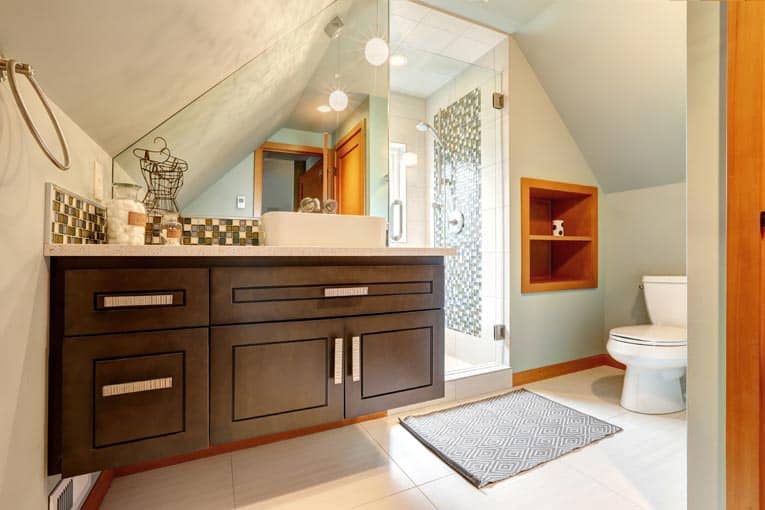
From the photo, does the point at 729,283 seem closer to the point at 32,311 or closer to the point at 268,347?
the point at 268,347

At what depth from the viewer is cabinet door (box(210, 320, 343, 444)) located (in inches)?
46.0

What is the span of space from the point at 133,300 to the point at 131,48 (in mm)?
718

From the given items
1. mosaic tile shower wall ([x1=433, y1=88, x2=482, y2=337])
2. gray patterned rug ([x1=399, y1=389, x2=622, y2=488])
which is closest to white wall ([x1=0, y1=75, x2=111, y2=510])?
gray patterned rug ([x1=399, y1=389, x2=622, y2=488])

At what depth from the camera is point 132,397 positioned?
1.06 metres

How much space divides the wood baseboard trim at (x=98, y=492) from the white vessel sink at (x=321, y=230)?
112cm

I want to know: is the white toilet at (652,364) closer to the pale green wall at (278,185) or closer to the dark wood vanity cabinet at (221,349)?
the dark wood vanity cabinet at (221,349)

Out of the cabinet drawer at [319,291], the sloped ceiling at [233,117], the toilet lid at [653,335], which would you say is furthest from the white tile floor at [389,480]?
the sloped ceiling at [233,117]

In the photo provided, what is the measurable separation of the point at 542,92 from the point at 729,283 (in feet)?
6.87

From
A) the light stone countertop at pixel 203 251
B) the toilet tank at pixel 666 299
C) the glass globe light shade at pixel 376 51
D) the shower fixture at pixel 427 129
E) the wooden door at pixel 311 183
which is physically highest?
the glass globe light shade at pixel 376 51

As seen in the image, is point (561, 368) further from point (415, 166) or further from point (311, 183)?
point (311, 183)

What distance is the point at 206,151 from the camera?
1.72 m

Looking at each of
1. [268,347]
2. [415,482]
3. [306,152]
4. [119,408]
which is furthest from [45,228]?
[415,482]

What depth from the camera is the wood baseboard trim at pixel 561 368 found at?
2561 mm

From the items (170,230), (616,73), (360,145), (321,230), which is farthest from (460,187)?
(170,230)
